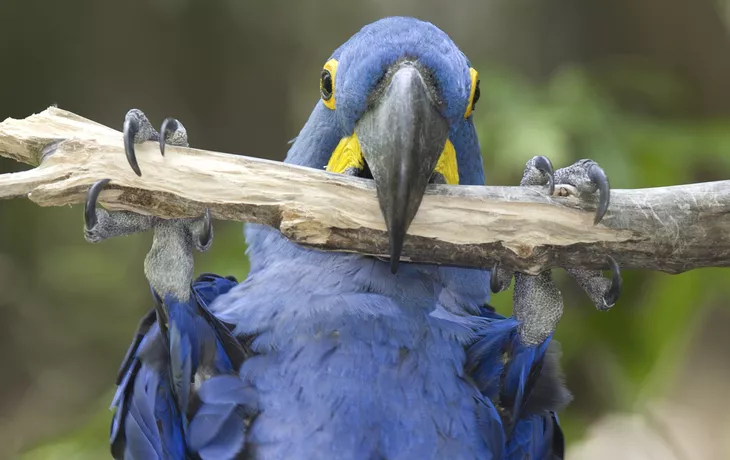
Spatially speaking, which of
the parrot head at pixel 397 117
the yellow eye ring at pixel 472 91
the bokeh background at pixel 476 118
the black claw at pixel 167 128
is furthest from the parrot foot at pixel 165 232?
the bokeh background at pixel 476 118

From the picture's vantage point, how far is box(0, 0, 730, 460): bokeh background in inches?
126

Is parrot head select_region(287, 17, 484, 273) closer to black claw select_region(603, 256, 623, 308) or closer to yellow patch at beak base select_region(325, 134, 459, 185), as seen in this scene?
yellow patch at beak base select_region(325, 134, 459, 185)

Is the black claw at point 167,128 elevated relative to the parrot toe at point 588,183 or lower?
lower

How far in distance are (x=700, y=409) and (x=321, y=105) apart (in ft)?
9.59

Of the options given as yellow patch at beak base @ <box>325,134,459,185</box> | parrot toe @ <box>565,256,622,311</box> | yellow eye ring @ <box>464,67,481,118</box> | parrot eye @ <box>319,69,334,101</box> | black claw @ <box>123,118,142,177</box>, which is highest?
yellow eye ring @ <box>464,67,481,118</box>

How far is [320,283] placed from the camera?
6.26ft

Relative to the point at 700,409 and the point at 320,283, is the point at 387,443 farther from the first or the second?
the point at 700,409

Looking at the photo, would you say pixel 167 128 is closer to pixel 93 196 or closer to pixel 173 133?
pixel 173 133

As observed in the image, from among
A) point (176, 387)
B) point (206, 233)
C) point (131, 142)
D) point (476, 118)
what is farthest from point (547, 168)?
point (476, 118)

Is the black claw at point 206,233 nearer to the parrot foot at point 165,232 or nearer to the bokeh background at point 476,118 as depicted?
the parrot foot at point 165,232

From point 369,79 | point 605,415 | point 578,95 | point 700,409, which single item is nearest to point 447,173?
point 369,79

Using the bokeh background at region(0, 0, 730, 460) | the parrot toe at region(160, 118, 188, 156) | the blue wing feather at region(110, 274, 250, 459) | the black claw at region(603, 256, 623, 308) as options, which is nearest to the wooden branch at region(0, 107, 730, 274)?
the black claw at region(603, 256, 623, 308)

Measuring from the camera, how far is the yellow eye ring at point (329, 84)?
195 cm

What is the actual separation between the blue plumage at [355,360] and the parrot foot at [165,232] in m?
0.06
